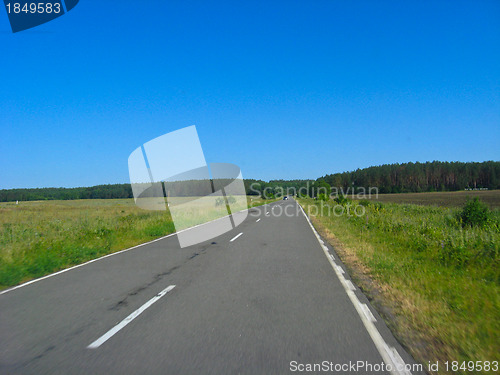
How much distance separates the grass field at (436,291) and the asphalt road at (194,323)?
35 cm

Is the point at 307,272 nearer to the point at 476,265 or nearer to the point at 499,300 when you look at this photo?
the point at 499,300

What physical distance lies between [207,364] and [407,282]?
15.3ft

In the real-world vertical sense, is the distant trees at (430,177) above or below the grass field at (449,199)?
above

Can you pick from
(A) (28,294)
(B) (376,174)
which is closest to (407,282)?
(A) (28,294)

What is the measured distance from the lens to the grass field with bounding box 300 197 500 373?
3.61 m

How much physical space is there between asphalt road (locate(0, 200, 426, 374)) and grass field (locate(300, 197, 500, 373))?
0.35 metres

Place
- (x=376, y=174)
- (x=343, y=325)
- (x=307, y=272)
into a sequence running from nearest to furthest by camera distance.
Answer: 1. (x=343, y=325)
2. (x=307, y=272)
3. (x=376, y=174)

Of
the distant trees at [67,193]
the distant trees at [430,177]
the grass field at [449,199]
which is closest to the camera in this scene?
the grass field at [449,199]

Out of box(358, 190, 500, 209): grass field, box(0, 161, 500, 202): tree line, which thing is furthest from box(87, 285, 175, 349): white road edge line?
box(0, 161, 500, 202): tree line

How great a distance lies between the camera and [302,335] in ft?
12.5

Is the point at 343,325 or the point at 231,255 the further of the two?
the point at 231,255

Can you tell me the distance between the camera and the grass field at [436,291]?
11.8 feet

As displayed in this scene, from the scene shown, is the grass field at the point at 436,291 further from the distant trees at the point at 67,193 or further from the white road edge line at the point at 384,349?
the distant trees at the point at 67,193

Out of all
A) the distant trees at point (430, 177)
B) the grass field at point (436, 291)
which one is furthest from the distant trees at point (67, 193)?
the grass field at point (436, 291)
